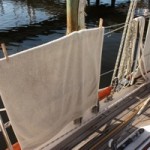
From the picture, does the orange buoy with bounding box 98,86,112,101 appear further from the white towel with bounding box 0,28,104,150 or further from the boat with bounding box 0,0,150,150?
the white towel with bounding box 0,28,104,150

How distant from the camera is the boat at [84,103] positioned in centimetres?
434

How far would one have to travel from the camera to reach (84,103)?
19.2ft

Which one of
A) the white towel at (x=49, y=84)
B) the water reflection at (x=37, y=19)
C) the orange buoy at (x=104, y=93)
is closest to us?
the white towel at (x=49, y=84)

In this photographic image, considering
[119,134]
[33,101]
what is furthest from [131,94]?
[33,101]

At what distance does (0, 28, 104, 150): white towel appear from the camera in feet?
14.0

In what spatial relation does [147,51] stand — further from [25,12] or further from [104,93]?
[25,12]

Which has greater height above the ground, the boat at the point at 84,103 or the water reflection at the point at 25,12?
the boat at the point at 84,103

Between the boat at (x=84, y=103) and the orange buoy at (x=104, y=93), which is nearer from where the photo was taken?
the boat at (x=84, y=103)

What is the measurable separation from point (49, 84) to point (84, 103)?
1.36 metres

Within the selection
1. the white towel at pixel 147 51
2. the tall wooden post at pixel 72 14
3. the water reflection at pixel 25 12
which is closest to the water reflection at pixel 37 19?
the water reflection at pixel 25 12

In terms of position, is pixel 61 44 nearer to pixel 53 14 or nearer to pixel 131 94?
pixel 131 94

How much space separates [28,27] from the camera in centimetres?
2686

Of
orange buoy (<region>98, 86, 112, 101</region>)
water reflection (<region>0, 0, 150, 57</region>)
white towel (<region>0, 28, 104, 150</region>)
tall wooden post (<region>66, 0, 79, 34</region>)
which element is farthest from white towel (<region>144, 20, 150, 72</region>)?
water reflection (<region>0, 0, 150, 57</region>)

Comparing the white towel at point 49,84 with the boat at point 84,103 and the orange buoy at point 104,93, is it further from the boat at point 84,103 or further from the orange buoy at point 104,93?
the orange buoy at point 104,93
